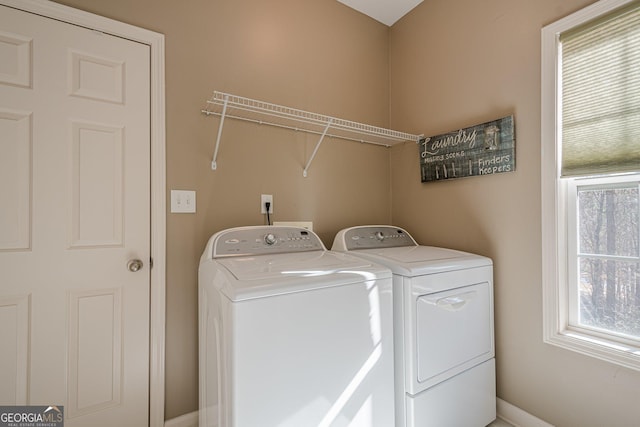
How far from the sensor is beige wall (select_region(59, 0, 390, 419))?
5.02ft

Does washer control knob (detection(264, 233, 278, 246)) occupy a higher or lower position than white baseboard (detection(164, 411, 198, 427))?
higher

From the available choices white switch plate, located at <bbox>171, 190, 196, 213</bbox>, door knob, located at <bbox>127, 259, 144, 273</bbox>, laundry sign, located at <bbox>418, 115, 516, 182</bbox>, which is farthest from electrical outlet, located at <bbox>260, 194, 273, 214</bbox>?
laundry sign, located at <bbox>418, 115, 516, 182</bbox>

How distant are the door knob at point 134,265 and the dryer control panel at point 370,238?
1.08m

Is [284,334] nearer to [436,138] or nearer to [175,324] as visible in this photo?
[175,324]

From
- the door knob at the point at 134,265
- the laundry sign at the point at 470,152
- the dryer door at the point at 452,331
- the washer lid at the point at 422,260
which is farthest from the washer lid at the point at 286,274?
the laundry sign at the point at 470,152

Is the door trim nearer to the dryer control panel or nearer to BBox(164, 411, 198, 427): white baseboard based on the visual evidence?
BBox(164, 411, 198, 427): white baseboard

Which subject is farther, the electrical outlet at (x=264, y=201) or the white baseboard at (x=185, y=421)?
the electrical outlet at (x=264, y=201)

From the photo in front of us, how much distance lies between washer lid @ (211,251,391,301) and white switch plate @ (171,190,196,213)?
387 mm

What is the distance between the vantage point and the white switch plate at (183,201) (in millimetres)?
1530

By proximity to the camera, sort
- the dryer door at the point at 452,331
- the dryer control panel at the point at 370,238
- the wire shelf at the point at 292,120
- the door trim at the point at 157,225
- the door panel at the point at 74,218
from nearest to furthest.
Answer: the door panel at the point at 74,218, the dryer door at the point at 452,331, the door trim at the point at 157,225, the wire shelf at the point at 292,120, the dryer control panel at the point at 370,238

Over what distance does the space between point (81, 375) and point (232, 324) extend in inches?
38.8

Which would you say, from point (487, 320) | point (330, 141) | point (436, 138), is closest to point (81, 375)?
point (330, 141)

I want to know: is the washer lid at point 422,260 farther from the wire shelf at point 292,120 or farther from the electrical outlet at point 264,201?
the wire shelf at point 292,120

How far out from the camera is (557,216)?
145 centimetres
